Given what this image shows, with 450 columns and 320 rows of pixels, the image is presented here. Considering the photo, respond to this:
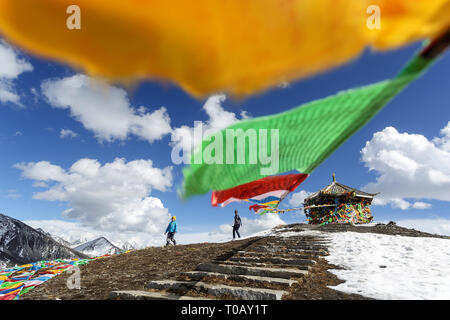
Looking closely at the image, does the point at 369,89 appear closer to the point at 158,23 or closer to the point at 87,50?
the point at 158,23

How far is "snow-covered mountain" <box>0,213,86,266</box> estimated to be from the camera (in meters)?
20.8

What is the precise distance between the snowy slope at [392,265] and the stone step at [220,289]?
4.94 ft

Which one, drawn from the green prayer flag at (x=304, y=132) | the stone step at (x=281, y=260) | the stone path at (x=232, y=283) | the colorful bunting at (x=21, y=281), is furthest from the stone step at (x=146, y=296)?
the colorful bunting at (x=21, y=281)

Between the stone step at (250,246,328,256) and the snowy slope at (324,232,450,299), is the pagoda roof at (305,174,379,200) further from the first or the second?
the stone step at (250,246,328,256)

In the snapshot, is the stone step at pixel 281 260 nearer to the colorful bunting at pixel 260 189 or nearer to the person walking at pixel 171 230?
the colorful bunting at pixel 260 189

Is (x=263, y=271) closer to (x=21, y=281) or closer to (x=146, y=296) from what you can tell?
(x=146, y=296)

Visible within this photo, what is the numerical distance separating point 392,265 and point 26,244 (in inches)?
1114

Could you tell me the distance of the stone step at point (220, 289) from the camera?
13.3 ft

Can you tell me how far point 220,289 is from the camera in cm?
444

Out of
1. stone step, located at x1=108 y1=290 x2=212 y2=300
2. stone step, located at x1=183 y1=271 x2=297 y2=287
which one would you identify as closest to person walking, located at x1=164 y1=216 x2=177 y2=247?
stone step, located at x1=183 y1=271 x2=297 y2=287

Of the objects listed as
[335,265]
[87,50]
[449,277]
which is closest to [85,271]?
[335,265]

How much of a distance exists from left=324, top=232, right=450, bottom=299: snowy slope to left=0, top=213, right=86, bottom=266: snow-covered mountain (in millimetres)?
20370

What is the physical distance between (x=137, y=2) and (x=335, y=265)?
7058mm

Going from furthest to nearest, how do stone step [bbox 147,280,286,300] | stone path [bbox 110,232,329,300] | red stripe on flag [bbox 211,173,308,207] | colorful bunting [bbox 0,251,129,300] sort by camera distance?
colorful bunting [bbox 0,251,129,300], stone path [bbox 110,232,329,300], stone step [bbox 147,280,286,300], red stripe on flag [bbox 211,173,308,207]
